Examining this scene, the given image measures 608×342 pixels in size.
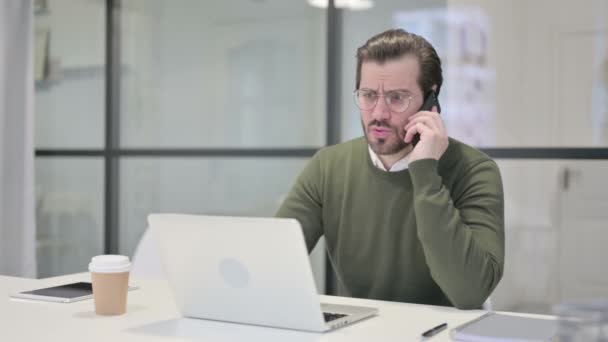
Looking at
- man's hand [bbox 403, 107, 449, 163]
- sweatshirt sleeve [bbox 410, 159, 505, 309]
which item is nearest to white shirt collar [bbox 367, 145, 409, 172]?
man's hand [bbox 403, 107, 449, 163]

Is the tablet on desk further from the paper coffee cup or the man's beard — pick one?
the man's beard

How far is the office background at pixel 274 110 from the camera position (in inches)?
104

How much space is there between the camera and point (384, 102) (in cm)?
195

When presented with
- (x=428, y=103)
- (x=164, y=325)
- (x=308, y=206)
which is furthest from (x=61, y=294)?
(x=428, y=103)

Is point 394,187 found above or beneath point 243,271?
above

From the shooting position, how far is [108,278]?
148 cm

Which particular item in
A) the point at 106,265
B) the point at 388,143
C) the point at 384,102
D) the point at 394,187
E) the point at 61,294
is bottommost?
the point at 61,294

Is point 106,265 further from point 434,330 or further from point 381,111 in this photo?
point 381,111

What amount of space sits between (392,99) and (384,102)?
26 millimetres

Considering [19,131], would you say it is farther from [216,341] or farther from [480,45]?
[216,341]

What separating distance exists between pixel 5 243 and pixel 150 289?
6.93 feet

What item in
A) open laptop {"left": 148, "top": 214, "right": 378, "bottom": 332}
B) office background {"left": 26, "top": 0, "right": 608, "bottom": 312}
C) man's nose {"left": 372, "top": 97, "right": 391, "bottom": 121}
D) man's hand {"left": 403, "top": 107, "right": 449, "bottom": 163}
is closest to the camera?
open laptop {"left": 148, "top": 214, "right": 378, "bottom": 332}

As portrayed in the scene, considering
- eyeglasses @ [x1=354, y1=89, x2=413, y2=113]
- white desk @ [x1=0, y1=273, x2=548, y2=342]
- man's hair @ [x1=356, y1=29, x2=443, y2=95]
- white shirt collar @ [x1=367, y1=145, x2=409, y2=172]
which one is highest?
man's hair @ [x1=356, y1=29, x2=443, y2=95]

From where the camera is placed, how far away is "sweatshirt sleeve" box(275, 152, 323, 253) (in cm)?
207
